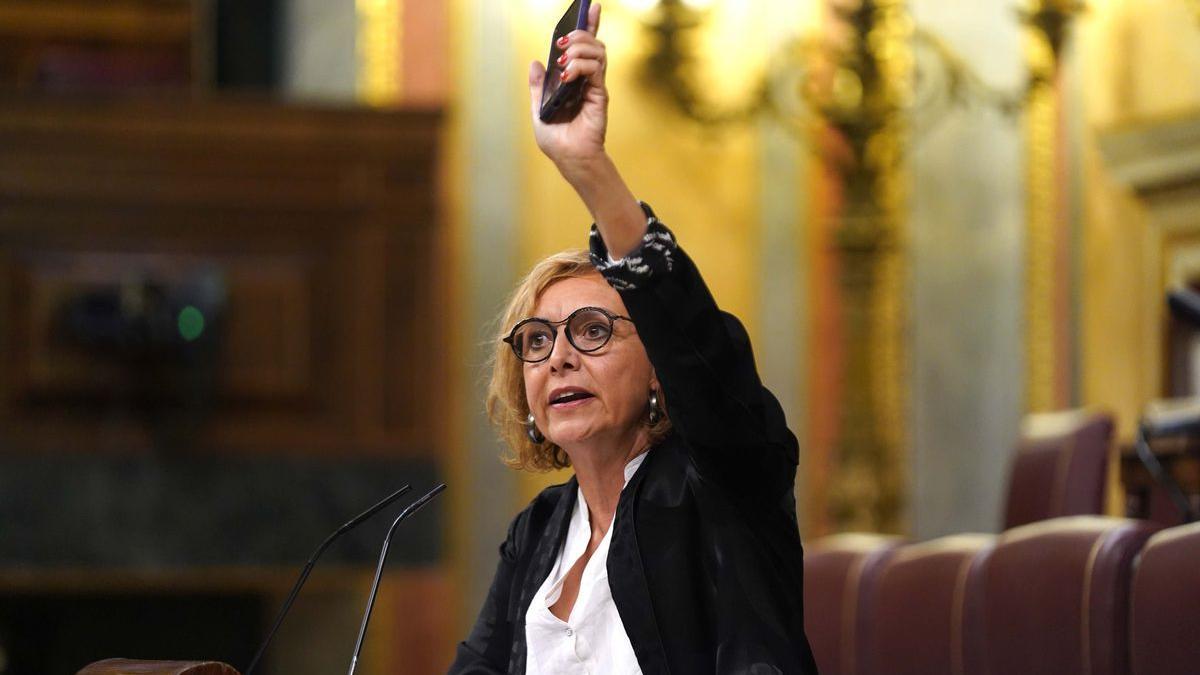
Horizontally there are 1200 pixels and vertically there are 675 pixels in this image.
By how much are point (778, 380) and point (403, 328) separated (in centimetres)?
114

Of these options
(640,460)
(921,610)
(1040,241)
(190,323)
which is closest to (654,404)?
(640,460)

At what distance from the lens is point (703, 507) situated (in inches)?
67.7

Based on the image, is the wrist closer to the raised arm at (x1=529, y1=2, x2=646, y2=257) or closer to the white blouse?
the raised arm at (x1=529, y1=2, x2=646, y2=257)

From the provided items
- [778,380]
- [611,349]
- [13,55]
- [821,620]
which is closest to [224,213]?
Result: [13,55]

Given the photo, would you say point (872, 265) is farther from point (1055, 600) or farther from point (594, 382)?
point (594, 382)

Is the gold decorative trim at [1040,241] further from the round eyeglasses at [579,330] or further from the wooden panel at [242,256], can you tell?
the round eyeglasses at [579,330]

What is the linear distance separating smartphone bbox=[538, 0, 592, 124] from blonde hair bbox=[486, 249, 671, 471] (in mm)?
270

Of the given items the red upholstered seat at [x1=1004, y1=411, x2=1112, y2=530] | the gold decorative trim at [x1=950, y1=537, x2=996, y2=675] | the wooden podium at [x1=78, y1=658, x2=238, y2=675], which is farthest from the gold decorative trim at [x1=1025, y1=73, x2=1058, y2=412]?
the wooden podium at [x1=78, y1=658, x2=238, y2=675]

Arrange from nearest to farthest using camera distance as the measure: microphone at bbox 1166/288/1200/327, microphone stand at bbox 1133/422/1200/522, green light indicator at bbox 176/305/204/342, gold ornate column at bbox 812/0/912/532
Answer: microphone at bbox 1166/288/1200/327, microphone stand at bbox 1133/422/1200/522, green light indicator at bbox 176/305/204/342, gold ornate column at bbox 812/0/912/532

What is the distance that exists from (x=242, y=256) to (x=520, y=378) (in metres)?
3.01

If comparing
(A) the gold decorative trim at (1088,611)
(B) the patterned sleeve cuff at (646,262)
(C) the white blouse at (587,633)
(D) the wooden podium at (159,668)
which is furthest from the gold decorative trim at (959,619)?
(D) the wooden podium at (159,668)

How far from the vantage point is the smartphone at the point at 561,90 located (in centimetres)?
157

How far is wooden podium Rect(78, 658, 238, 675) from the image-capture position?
1.55m

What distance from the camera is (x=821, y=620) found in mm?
2988
